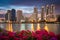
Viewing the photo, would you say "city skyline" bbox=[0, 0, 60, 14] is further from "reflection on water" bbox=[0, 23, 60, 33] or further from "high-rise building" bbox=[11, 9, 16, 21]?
"reflection on water" bbox=[0, 23, 60, 33]

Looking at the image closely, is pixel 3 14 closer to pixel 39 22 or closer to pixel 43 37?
pixel 39 22

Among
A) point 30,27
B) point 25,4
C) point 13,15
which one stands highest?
point 25,4

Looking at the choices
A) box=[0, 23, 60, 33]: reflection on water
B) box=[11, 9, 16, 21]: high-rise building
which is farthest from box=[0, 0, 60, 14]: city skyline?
box=[0, 23, 60, 33]: reflection on water

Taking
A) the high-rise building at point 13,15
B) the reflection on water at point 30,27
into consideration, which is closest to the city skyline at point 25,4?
the high-rise building at point 13,15

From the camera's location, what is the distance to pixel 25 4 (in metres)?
1.48

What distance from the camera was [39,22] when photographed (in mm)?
1472

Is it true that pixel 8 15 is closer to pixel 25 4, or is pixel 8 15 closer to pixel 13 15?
pixel 13 15

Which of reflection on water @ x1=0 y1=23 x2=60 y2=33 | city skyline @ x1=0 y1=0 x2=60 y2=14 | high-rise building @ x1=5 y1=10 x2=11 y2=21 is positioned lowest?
reflection on water @ x1=0 y1=23 x2=60 y2=33

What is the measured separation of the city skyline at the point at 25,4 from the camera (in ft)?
4.83

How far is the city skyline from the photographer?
4.83ft

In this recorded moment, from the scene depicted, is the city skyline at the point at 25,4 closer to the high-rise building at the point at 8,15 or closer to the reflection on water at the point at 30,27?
the high-rise building at the point at 8,15

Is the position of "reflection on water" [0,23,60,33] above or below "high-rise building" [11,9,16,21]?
below

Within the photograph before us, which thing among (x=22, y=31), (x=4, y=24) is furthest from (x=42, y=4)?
(x=4, y=24)

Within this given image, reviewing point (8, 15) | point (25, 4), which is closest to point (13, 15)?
point (8, 15)
